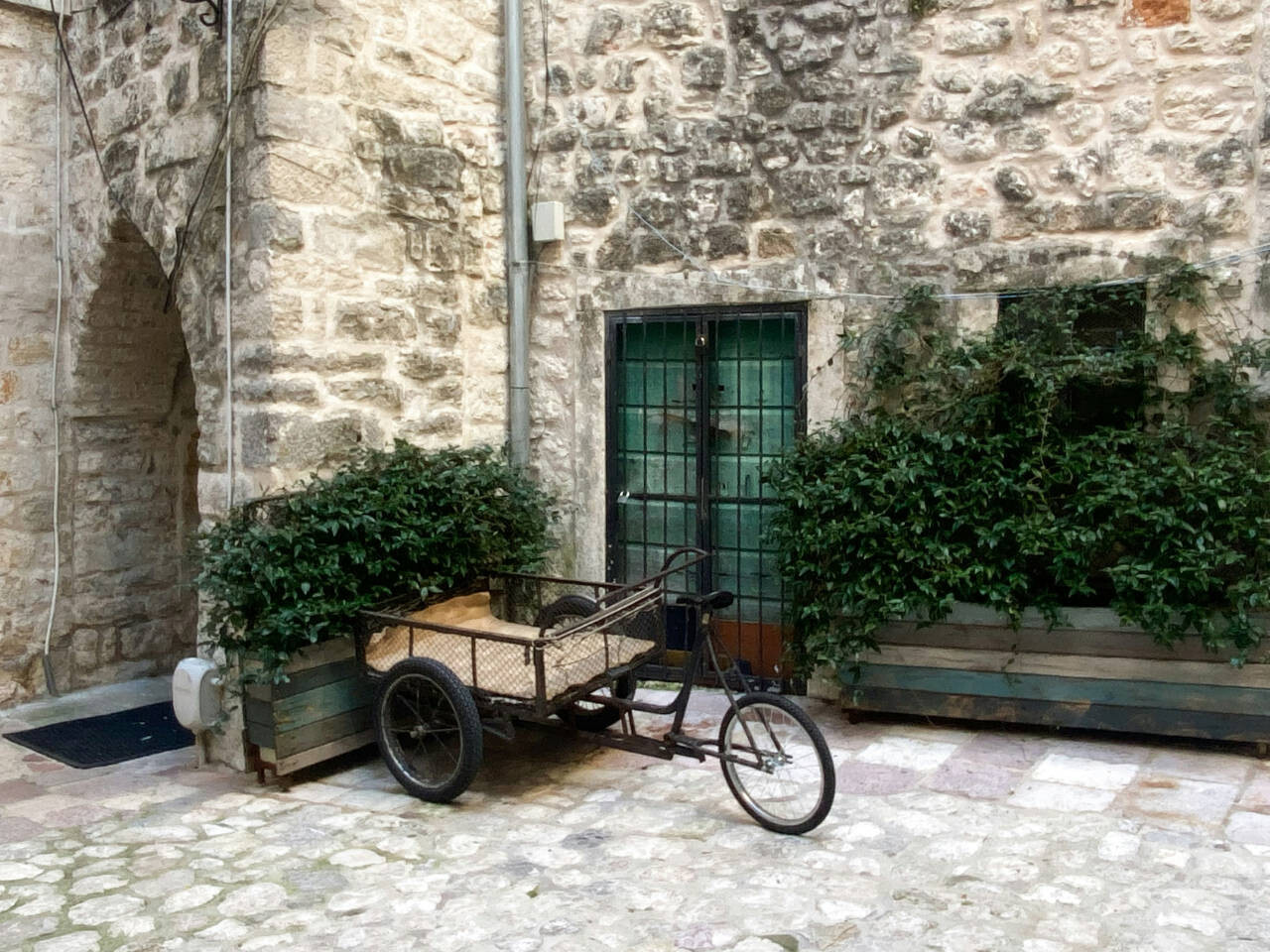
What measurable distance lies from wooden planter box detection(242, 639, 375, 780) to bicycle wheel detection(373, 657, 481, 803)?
29cm

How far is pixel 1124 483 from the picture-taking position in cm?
466

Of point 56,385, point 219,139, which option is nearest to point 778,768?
point 219,139

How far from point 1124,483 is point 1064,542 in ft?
1.06

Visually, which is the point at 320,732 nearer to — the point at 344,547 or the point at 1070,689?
the point at 344,547

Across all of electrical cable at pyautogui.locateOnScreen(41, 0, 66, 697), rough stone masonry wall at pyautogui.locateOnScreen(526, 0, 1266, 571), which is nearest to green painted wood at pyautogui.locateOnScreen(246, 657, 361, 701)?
rough stone masonry wall at pyautogui.locateOnScreen(526, 0, 1266, 571)

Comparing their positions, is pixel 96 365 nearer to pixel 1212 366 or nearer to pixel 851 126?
pixel 851 126

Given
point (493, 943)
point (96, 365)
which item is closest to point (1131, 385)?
point (493, 943)

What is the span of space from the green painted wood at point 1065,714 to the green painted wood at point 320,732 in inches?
80.3

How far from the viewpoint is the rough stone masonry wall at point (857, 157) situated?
4.88m

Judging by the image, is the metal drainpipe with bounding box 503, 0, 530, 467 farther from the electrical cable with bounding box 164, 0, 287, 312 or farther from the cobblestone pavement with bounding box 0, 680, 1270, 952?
the cobblestone pavement with bounding box 0, 680, 1270, 952

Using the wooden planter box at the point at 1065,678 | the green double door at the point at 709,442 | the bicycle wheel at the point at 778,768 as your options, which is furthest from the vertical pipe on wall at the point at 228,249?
the wooden planter box at the point at 1065,678

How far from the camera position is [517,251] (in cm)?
Answer: 586

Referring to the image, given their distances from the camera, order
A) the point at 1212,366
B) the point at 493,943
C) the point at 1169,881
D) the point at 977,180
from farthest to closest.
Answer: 1. the point at 977,180
2. the point at 1212,366
3. the point at 1169,881
4. the point at 493,943

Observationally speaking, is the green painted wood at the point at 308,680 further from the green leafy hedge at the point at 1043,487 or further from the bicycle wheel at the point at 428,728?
the green leafy hedge at the point at 1043,487
